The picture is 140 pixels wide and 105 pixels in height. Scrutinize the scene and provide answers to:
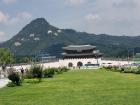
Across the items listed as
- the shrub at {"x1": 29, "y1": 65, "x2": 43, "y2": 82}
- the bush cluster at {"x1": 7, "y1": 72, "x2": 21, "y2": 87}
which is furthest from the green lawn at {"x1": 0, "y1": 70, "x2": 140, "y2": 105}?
the shrub at {"x1": 29, "y1": 65, "x2": 43, "y2": 82}

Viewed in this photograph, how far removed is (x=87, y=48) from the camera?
503ft

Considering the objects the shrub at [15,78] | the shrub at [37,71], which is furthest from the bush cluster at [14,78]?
the shrub at [37,71]

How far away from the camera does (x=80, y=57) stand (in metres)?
150

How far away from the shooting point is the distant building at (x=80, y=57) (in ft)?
479

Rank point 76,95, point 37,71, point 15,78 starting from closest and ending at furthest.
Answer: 1. point 76,95
2. point 15,78
3. point 37,71

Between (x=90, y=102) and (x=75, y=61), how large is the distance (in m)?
127

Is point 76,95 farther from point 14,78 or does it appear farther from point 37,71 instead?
point 37,71

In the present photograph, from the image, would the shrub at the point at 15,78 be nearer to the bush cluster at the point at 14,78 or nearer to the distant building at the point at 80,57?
the bush cluster at the point at 14,78

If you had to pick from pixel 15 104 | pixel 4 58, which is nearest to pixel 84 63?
pixel 4 58

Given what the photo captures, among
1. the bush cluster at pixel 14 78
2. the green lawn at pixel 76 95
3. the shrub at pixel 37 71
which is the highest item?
the shrub at pixel 37 71

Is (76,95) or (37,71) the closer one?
(76,95)

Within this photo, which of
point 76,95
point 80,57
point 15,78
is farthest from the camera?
point 80,57

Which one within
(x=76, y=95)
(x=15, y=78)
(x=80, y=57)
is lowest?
(x=76, y=95)

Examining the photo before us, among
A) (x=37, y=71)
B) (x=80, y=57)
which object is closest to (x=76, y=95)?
(x=37, y=71)
